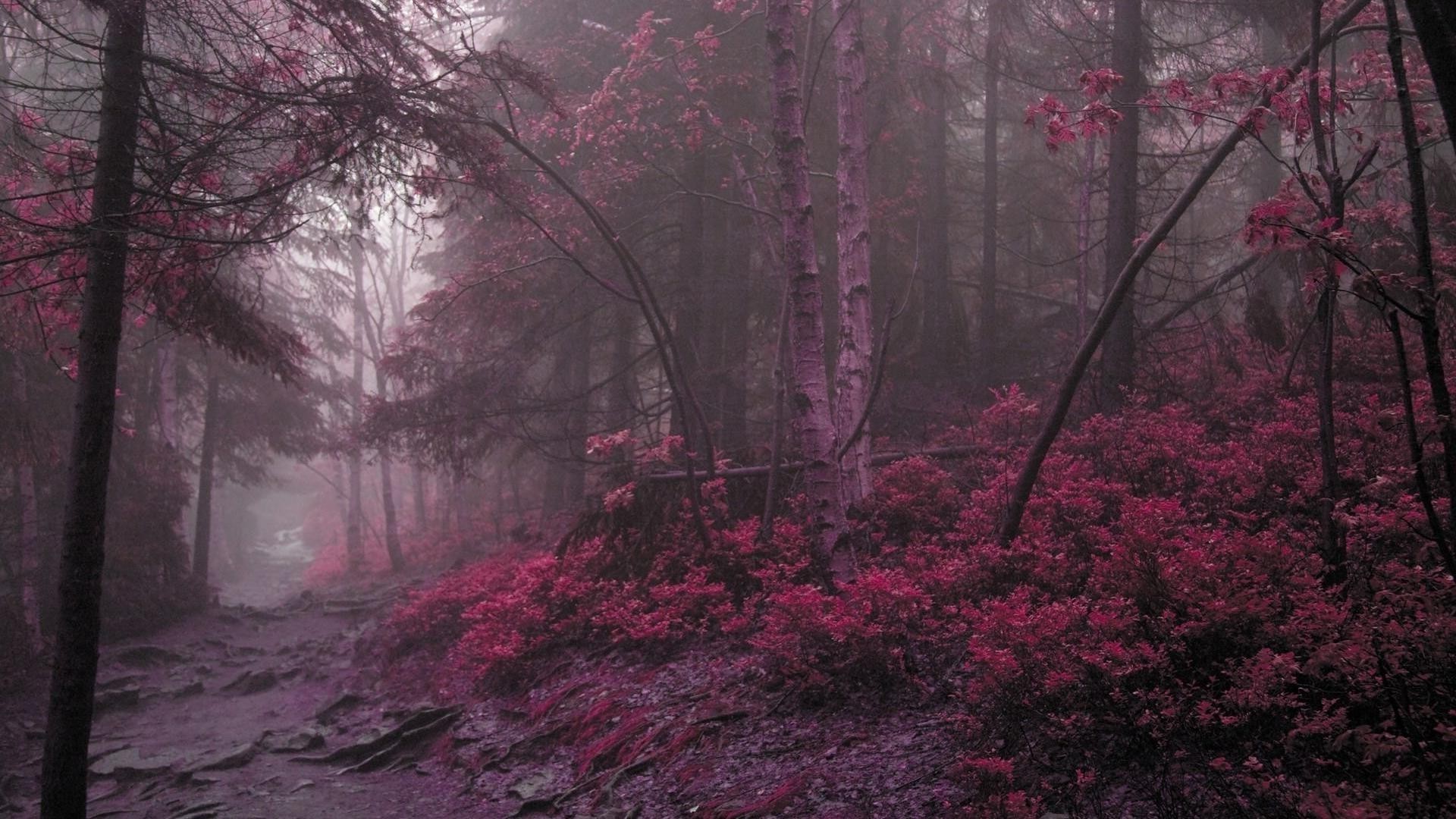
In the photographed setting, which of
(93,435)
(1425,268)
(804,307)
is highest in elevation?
(804,307)

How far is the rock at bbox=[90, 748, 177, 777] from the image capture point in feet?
30.4

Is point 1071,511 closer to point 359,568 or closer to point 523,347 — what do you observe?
point 523,347

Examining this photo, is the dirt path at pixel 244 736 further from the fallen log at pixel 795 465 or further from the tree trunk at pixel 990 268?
the tree trunk at pixel 990 268

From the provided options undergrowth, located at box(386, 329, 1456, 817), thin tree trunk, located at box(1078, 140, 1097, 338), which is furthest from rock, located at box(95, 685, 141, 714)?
thin tree trunk, located at box(1078, 140, 1097, 338)

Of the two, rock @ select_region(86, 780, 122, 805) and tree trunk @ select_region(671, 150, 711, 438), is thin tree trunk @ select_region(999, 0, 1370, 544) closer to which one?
tree trunk @ select_region(671, 150, 711, 438)

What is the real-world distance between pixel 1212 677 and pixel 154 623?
61.1ft

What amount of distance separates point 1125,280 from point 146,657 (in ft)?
54.4

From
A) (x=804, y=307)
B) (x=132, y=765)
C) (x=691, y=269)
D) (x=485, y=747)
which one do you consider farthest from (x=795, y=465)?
(x=132, y=765)

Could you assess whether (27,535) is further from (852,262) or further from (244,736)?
(852,262)

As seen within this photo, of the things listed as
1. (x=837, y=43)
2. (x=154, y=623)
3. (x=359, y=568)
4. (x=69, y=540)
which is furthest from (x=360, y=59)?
(x=359, y=568)

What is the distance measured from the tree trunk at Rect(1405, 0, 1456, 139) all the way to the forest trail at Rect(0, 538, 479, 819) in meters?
7.41

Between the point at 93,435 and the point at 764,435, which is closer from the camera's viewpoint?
the point at 93,435

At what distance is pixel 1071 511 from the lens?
7.39 m

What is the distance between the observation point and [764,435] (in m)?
15.7
